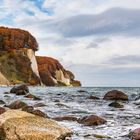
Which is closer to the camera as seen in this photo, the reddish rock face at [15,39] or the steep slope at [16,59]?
the steep slope at [16,59]

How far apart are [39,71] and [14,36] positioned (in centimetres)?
2256

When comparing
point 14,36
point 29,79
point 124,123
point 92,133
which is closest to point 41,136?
point 92,133

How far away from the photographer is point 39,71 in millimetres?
195750

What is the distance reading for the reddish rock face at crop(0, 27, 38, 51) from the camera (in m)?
184

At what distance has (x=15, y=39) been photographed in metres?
187

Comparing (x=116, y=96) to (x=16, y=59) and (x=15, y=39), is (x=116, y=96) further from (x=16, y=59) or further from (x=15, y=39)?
(x=15, y=39)

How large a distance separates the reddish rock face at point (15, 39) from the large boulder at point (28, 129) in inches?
6684

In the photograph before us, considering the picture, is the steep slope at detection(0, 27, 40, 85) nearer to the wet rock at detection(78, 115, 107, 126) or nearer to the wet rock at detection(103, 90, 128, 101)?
the wet rock at detection(103, 90, 128, 101)

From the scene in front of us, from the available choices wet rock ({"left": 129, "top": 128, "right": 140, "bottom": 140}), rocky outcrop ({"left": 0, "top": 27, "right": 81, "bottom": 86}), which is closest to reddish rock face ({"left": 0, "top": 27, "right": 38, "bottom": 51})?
rocky outcrop ({"left": 0, "top": 27, "right": 81, "bottom": 86})

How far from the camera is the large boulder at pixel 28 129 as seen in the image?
1414cm

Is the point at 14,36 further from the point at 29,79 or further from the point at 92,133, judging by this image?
the point at 92,133

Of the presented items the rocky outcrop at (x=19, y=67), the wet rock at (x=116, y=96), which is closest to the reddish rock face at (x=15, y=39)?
the rocky outcrop at (x=19, y=67)

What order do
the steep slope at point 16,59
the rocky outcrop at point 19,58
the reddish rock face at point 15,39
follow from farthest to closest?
the reddish rock face at point 15,39
the rocky outcrop at point 19,58
the steep slope at point 16,59

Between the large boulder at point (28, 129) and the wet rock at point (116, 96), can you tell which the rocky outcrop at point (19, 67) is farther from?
the large boulder at point (28, 129)
